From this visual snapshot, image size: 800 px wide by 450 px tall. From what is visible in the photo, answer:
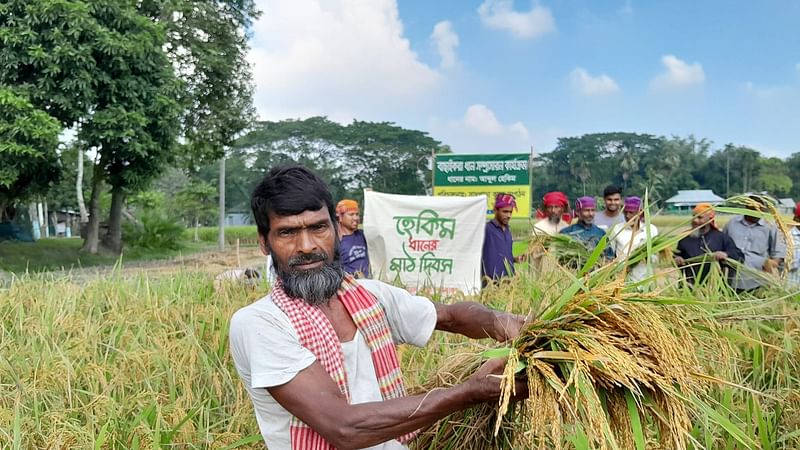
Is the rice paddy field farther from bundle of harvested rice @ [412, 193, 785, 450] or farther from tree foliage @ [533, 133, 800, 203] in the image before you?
tree foliage @ [533, 133, 800, 203]

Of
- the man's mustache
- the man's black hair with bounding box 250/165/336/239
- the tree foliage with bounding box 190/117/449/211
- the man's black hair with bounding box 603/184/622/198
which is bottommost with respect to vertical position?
the man's mustache

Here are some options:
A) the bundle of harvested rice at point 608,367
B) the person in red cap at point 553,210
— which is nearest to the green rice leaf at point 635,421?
the bundle of harvested rice at point 608,367

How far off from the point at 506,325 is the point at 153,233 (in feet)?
69.0

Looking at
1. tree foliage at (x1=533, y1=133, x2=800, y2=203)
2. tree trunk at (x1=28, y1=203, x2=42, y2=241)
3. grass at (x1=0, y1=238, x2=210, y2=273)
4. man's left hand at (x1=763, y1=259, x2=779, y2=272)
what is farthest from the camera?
tree foliage at (x1=533, y1=133, x2=800, y2=203)

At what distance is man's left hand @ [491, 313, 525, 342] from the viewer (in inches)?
57.7

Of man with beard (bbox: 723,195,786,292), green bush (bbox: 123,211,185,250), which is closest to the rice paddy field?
man with beard (bbox: 723,195,786,292)

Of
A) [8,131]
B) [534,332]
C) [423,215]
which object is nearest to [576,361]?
[534,332]

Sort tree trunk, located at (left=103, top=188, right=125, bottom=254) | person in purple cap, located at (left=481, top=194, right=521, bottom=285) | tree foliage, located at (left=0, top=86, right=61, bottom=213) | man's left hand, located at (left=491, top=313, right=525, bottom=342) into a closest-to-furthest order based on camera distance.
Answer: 1. man's left hand, located at (left=491, top=313, right=525, bottom=342)
2. person in purple cap, located at (left=481, top=194, right=521, bottom=285)
3. tree foliage, located at (left=0, top=86, right=61, bottom=213)
4. tree trunk, located at (left=103, top=188, right=125, bottom=254)

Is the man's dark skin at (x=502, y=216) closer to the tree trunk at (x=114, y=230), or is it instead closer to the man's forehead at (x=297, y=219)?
the man's forehead at (x=297, y=219)

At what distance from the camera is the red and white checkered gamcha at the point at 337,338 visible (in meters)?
1.33

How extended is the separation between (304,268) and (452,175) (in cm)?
783

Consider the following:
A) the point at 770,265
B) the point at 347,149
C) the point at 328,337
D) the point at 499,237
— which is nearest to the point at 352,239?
the point at 499,237

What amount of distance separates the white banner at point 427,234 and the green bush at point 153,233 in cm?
1616

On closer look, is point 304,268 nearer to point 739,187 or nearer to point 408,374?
point 408,374
